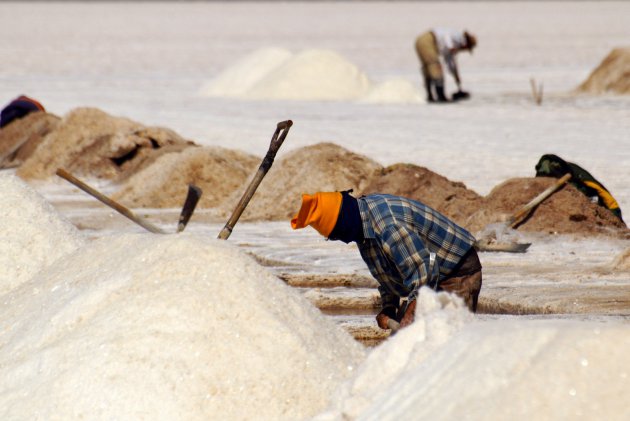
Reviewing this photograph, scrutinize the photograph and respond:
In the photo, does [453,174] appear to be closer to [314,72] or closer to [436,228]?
[436,228]

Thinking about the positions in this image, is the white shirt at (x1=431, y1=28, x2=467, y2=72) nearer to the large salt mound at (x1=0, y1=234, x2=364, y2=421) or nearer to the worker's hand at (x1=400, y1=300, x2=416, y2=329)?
the large salt mound at (x1=0, y1=234, x2=364, y2=421)

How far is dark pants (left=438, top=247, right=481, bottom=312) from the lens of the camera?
541cm

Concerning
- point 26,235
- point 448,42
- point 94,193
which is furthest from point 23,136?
point 26,235

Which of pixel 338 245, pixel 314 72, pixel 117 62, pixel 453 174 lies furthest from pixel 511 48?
pixel 338 245

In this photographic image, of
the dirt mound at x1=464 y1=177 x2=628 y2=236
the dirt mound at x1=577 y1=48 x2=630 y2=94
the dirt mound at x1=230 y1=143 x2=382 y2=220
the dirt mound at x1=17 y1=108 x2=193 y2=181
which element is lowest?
the dirt mound at x1=577 y1=48 x2=630 y2=94

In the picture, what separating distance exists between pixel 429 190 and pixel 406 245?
500 centimetres

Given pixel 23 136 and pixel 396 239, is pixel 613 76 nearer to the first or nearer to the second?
pixel 23 136

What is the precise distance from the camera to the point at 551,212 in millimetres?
9328

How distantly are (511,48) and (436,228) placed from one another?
101ft

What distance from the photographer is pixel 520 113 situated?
59.4 feet

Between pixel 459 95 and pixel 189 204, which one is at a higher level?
pixel 189 204

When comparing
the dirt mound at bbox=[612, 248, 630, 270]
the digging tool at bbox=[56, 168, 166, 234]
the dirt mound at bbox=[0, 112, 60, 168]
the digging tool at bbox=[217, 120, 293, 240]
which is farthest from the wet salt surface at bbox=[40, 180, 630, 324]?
the dirt mound at bbox=[0, 112, 60, 168]

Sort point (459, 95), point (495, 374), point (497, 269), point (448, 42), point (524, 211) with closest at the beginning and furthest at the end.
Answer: point (495, 374)
point (497, 269)
point (524, 211)
point (448, 42)
point (459, 95)

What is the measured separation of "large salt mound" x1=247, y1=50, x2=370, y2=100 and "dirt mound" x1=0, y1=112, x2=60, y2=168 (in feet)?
18.7
